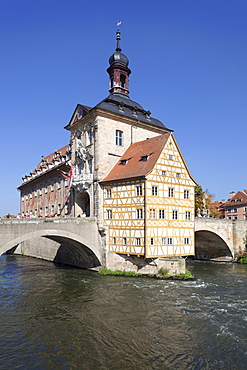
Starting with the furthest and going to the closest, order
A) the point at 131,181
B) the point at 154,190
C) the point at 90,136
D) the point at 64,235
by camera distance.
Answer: the point at 90,136 → the point at 131,181 → the point at 64,235 → the point at 154,190

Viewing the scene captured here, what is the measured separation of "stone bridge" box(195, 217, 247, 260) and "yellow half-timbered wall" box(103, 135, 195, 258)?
902 centimetres

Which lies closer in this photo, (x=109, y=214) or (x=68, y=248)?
(x=109, y=214)

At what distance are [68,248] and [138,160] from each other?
1266 centimetres

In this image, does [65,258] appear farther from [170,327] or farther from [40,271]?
[170,327]

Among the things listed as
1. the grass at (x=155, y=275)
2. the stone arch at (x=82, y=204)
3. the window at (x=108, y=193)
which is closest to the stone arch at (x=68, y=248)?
the grass at (x=155, y=275)

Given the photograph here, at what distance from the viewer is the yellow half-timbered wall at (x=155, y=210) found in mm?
24984

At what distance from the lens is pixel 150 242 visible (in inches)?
974

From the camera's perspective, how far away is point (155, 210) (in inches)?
997

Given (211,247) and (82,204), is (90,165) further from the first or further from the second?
(211,247)

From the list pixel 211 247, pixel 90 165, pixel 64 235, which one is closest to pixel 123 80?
pixel 90 165

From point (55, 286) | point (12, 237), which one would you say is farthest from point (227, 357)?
point (12, 237)

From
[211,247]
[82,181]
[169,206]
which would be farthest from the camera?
[211,247]

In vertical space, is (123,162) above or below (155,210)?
above

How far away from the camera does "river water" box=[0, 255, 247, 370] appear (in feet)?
38.2
